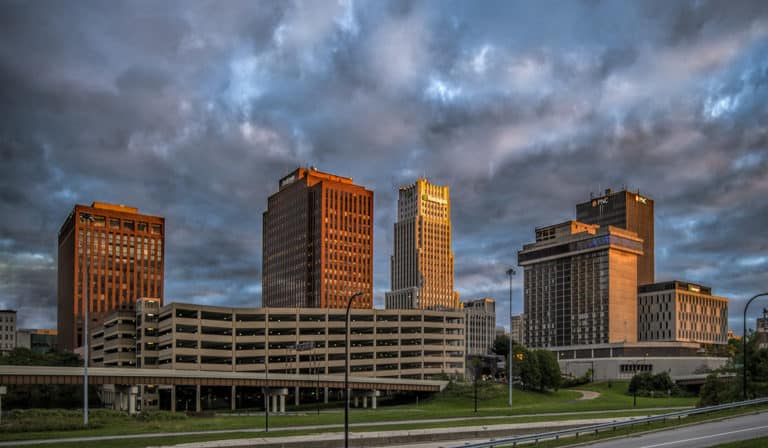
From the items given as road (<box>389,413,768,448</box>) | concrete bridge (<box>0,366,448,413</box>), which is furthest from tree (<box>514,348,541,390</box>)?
road (<box>389,413,768,448</box>)

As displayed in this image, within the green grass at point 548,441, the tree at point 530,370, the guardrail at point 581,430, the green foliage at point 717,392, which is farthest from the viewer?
the tree at point 530,370

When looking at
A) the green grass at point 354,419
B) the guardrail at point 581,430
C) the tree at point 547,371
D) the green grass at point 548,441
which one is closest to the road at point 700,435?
the green grass at point 548,441

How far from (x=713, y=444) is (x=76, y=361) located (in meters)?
172

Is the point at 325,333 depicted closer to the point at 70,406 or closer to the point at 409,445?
the point at 70,406

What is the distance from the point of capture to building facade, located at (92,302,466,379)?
146 metres

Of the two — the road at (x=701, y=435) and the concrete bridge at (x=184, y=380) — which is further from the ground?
the road at (x=701, y=435)

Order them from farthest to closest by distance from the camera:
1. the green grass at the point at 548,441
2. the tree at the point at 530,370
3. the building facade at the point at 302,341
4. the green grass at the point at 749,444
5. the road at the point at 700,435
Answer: the building facade at the point at 302,341 < the tree at the point at 530,370 < the green grass at the point at 548,441 < the road at the point at 700,435 < the green grass at the point at 749,444

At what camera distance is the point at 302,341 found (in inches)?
6117

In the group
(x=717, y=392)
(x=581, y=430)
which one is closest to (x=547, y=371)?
(x=717, y=392)

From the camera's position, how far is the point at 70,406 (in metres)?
143

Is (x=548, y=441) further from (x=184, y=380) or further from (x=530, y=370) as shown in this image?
(x=530, y=370)

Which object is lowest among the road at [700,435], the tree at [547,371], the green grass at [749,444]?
the tree at [547,371]

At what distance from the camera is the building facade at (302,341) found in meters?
146

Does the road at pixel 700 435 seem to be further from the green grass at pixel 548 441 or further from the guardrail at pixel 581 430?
the guardrail at pixel 581 430
